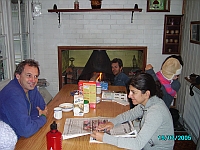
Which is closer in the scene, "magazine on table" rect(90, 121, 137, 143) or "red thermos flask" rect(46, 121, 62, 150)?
"red thermos flask" rect(46, 121, 62, 150)

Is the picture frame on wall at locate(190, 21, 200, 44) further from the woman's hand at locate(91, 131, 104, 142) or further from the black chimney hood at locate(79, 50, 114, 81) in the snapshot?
the woman's hand at locate(91, 131, 104, 142)

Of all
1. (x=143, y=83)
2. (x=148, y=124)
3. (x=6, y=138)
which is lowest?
(x=148, y=124)

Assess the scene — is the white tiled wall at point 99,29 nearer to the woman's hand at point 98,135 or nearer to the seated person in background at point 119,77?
the seated person in background at point 119,77

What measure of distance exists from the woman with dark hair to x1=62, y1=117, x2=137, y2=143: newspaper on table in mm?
55

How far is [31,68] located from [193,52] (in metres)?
2.34

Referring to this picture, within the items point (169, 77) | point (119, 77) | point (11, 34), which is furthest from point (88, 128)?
point (11, 34)

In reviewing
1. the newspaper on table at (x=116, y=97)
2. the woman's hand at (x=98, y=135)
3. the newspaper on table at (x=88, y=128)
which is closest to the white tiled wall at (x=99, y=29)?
the newspaper on table at (x=116, y=97)

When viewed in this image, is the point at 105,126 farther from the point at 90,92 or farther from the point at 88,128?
the point at 90,92

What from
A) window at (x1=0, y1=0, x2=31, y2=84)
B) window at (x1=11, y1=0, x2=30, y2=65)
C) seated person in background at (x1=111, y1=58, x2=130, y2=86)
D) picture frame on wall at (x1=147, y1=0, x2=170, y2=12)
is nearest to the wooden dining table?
seated person in background at (x1=111, y1=58, x2=130, y2=86)

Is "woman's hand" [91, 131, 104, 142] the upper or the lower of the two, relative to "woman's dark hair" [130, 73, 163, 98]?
lower

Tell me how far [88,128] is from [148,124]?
1.40 ft

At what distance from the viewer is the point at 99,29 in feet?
12.3

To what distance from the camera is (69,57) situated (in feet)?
13.2

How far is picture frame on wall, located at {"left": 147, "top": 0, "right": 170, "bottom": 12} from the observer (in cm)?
359
